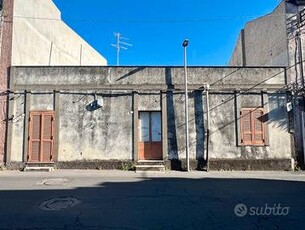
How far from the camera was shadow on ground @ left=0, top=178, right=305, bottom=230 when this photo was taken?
6375 millimetres

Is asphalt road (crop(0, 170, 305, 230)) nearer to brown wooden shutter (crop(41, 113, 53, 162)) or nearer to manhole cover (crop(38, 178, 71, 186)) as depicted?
manhole cover (crop(38, 178, 71, 186))

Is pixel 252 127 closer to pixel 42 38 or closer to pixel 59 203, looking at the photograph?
pixel 59 203

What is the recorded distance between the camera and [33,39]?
18.8 metres

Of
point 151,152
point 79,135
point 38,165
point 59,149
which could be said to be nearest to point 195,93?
point 151,152

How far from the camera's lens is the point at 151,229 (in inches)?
237

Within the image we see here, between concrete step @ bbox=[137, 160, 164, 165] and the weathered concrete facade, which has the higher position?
the weathered concrete facade

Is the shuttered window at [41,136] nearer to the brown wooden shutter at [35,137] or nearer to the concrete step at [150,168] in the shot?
the brown wooden shutter at [35,137]

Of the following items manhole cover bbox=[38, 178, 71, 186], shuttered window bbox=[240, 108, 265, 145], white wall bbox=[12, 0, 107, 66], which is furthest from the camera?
white wall bbox=[12, 0, 107, 66]

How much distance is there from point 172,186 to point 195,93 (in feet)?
21.5

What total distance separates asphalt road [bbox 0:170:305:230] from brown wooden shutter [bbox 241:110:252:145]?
4.39 metres

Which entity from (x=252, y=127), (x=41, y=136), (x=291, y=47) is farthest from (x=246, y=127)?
(x=41, y=136)

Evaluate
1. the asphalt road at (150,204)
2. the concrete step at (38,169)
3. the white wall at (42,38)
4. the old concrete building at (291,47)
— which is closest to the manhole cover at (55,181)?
the asphalt road at (150,204)

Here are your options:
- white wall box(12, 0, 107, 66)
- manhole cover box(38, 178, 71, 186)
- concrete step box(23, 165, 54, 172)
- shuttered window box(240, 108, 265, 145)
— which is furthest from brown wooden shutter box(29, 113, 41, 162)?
shuttered window box(240, 108, 265, 145)

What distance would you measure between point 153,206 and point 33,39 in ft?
45.9
